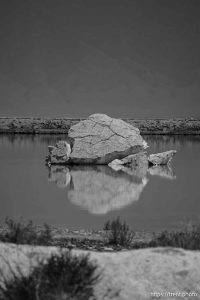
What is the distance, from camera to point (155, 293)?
598 cm

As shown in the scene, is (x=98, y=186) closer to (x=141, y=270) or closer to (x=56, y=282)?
(x=141, y=270)

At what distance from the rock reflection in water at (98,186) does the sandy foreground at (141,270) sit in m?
8.08

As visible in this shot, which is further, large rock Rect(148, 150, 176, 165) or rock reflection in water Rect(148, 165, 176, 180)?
large rock Rect(148, 150, 176, 165)

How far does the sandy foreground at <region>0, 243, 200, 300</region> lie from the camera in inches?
233

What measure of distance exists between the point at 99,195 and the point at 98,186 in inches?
83.8

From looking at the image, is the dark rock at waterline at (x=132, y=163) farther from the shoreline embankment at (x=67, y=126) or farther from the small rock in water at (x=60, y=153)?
the shoreline embankment at (x=67, y=126)

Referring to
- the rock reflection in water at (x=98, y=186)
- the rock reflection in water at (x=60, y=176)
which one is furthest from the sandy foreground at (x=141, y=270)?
the rock reflection in water at (x=60, y=176)

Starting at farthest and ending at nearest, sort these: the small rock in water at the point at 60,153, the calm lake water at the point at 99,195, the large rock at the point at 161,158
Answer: the large rock at the point at 161,158
the small rock in water at the point at 60,153
the calm lake water at the point at 99,195

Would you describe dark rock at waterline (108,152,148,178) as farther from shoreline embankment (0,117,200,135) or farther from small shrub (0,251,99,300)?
shoreline embankment (0,117,200,135)


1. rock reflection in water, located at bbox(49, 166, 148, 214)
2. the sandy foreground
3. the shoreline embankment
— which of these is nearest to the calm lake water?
rock reflection in water, located at bbox(49, 166, 148, 214)

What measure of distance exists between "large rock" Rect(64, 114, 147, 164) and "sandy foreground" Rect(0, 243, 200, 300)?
19.1 meters

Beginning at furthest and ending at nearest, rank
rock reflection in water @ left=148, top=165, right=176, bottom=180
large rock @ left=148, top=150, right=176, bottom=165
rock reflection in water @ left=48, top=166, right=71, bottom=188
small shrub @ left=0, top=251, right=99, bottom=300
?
1. large rock @ left=148, top=150, right=176, bottom=165
2. rock reflection in water @ left=148, top=165, right=176, bottom=180
3. rock reflection in water @ left=48, top=166, right=71, bottom=188
4. small shrub @ left=0, top=251, right=99, bottom=300

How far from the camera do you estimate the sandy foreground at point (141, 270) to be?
5.91 m

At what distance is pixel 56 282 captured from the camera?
18.6 ft
